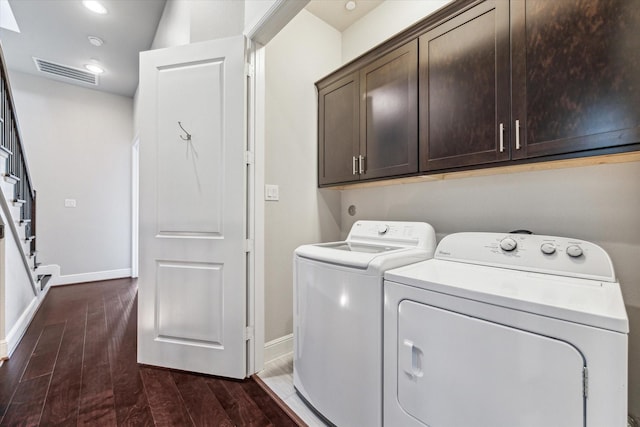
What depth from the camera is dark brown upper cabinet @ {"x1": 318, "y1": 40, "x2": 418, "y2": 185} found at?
1.64m

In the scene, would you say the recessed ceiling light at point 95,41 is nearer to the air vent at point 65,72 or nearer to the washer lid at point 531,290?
the air vent at point 65,72

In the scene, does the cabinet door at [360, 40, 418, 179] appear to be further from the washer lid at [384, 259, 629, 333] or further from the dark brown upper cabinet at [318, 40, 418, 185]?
the washer lid at [384, 259, 629, 333]

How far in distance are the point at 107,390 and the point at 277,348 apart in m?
1.02

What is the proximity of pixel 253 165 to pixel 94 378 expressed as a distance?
1.68 m

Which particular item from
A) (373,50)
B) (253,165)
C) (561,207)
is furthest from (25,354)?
(561,207)

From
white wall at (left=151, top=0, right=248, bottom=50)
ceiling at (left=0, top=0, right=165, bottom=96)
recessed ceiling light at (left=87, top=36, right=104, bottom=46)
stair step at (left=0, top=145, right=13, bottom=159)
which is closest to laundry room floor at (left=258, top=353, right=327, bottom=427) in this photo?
white wall at (left=151, top=0, right=248, bottom=50)

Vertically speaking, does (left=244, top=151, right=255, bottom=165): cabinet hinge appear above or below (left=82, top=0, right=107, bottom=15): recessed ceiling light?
below

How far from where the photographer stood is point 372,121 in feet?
6.07

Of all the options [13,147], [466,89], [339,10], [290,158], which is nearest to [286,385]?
[290,158]

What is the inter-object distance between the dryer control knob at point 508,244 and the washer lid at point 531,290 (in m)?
0.10

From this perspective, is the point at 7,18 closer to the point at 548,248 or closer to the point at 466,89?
the point at 466,89

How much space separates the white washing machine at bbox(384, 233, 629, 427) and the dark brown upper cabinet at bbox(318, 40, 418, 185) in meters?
0.77

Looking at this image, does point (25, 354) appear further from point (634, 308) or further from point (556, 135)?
point (634, 308)

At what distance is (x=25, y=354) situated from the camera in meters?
1.98
